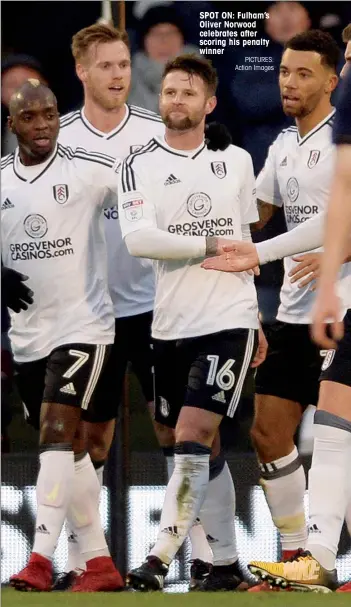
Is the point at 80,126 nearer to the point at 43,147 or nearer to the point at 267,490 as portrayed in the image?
the point at 43,147

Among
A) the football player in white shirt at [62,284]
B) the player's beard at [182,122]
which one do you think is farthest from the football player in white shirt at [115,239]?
the player's beard at [182,122]

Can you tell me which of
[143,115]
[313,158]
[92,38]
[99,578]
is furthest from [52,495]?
[92,38]

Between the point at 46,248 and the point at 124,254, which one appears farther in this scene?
the point at 124,254

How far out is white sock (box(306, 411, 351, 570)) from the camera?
5.68m

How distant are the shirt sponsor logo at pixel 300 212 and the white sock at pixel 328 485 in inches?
52.7

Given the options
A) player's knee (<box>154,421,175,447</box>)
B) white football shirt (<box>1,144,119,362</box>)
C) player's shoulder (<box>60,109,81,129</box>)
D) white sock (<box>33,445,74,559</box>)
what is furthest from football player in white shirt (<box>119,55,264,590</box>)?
player's shoulder (<box>60,109,81,129</box>)

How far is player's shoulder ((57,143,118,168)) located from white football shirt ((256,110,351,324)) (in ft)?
2.15

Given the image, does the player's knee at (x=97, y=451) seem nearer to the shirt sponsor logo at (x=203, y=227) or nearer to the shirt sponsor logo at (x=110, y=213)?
the shirt sponsor logo at (x=110, y=213)

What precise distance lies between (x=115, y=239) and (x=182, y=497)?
146 centimetres

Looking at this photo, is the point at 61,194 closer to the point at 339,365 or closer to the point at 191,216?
the point at 191,216

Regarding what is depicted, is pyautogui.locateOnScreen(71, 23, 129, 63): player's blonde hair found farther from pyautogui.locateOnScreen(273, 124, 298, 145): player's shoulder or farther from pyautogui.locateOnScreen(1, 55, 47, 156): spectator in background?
pyautogui.locateOnScreen(273, 124, 298, 145): player's shoulder

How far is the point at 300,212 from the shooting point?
6961 mm

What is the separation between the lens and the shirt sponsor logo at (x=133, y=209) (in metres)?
6.52

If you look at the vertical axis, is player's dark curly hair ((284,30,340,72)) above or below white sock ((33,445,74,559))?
above
